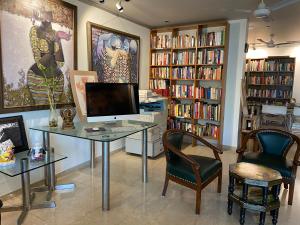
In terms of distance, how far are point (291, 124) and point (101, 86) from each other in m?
5.81

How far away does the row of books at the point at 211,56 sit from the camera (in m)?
4.09

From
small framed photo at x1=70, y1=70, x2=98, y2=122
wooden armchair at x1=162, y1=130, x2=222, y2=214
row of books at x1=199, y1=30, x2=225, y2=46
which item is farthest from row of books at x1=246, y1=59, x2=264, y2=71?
small framed photo at x1=70, y1=70, x2=98, y2=122

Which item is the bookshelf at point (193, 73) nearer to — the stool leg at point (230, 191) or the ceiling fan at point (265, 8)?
the ceiling fan at point (265, 8)

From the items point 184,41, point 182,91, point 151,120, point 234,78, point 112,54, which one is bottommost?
point 151,120

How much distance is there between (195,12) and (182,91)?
5.02 ft

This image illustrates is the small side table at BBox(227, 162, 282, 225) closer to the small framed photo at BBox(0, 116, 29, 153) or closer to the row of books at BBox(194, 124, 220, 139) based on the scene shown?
the row of books at BBox(194, 124, 220, 139)

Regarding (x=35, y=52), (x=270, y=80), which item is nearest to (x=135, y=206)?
(x=35, y=52)

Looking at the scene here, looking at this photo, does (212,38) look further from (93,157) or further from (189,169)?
(93,157)

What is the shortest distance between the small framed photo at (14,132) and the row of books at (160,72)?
293cm

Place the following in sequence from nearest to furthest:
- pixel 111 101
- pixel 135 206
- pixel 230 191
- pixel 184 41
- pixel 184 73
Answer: pixel 230 191
pixel 135 206
pixel 111 101
pixel 184 41
pixel 184 73

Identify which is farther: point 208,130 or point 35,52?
point 208,130

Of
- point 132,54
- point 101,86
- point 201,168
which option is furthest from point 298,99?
point 101,86

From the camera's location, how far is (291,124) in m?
6.22

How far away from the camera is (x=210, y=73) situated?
425cm
